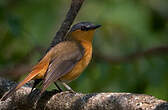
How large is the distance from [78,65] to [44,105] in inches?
39.9

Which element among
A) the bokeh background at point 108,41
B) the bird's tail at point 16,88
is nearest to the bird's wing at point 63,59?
the bird's tail at point 16,88

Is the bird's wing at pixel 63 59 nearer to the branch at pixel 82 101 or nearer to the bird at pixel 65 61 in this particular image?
the bird at pixel 65 61

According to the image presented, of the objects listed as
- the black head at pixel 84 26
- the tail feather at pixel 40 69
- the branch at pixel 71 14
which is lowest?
the tail feather at pixel 40 69

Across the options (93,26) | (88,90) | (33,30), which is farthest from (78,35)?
(33,30)

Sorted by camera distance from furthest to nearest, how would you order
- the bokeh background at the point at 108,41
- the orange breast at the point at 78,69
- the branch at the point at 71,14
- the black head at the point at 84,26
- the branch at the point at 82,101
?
1. the bokeh background at the point at 108,41
2. the black head at the point at 84,26
3. the orange breast at the point at 78,69
4. the branch at the point at 71,14
5. the branch at the point at 82,101

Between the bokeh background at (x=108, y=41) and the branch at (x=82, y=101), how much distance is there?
4.89 ft

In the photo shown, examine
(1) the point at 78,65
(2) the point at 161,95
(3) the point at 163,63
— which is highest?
(1) the point at 78,65

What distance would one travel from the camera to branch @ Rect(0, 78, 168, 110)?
3896 mm

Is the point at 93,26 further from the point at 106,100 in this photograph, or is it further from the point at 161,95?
the point at 106,100

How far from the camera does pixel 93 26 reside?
612 cm

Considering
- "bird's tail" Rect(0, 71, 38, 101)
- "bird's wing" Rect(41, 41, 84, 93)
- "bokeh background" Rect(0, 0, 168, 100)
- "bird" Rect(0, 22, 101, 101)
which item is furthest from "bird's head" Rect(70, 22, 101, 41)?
"bird's tail" Rect(0, 71, 38, 101)

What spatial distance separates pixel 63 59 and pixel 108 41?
2.22 meters

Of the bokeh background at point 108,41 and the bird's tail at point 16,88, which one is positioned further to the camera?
the bokeh background at point 108,41

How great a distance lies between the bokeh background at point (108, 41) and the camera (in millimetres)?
6562
